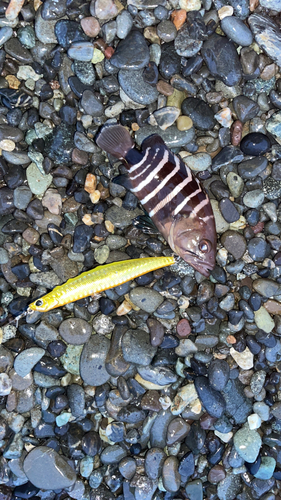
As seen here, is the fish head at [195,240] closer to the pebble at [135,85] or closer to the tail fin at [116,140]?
the tail fin at [116,140]

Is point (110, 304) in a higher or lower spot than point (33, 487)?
higher

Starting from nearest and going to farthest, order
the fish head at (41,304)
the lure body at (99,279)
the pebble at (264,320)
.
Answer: the fish head at (41,304), the lure body at (99,279), the pebble at (264,320)

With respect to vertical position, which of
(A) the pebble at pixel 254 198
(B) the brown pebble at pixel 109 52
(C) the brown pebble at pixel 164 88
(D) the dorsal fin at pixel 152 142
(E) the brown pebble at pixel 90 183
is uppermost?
(B) the brown pebble at pixel 109 52

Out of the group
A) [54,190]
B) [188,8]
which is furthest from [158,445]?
[188,8]

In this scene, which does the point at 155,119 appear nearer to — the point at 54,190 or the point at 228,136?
Answer: the point at 228,136

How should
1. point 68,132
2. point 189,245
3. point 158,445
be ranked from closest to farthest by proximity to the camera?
point 189,245
point 68,132
point 158,445

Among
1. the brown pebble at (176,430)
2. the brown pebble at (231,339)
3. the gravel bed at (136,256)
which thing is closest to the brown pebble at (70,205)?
the gravel bed at (136,256)
